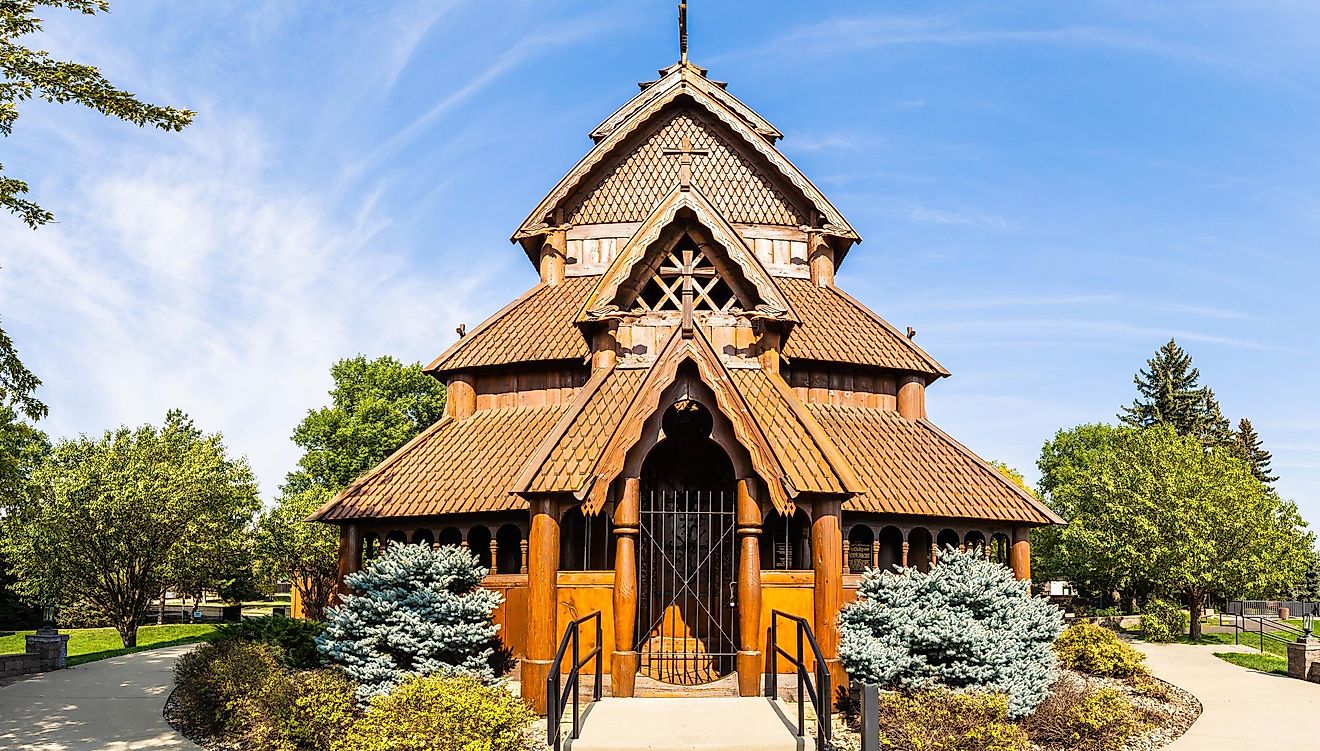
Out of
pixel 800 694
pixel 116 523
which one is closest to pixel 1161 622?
pixel 800 694

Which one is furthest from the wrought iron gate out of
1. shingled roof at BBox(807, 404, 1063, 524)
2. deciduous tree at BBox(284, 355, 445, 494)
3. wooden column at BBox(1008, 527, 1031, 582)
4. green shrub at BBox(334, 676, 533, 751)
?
deciduous tree at BBox(284, 355, 445, 494)

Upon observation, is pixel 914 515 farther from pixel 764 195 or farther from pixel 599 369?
pixel 764 195

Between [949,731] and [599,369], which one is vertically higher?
[599,369]

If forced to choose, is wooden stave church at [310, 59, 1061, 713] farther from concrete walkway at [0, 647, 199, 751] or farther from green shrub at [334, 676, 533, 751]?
concrete walkway at [0, 647, 199, 751]

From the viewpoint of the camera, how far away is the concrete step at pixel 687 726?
36.9 ft

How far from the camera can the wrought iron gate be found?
15.3m

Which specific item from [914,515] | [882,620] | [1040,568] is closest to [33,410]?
[882,620]

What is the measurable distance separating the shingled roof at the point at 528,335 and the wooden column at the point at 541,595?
5807 millimetres

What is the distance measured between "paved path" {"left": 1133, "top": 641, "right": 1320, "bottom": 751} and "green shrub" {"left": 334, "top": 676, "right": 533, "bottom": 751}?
9.23 meters

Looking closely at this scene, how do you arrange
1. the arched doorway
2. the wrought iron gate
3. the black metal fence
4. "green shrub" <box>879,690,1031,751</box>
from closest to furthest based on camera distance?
"green shrub" <box>879,690,1031,751</box> → the wrought iron gate → the arched doorway → the black metal fence

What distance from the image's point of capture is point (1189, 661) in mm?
25453

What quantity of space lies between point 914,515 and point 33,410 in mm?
14227

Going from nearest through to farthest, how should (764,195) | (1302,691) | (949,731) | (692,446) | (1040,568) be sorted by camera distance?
(949,731)
(692,446)
(1302,691)
(764,195)
(1040,568)

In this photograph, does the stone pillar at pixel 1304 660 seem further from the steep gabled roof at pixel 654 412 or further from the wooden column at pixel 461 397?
the wooden column at pixel 461 397
